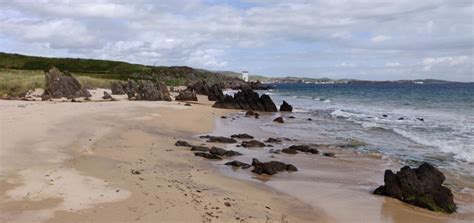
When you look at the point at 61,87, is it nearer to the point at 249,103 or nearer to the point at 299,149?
Result: the point at 249,103

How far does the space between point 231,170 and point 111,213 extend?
6978 millimetres

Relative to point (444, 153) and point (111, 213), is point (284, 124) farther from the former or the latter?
point (111, 213)

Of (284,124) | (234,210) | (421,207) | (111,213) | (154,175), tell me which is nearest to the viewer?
(111,213)

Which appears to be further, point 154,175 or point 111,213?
point 154,175

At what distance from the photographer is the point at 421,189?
12.7m

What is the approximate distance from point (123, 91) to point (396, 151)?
142ft

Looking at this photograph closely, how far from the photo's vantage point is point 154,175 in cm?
1374

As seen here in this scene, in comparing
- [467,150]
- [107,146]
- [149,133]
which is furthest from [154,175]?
[467,150]

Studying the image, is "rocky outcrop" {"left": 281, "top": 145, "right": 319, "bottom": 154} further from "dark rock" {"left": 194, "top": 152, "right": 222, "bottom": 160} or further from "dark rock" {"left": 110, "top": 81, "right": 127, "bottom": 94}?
"dark rock" {"left": 110, "top": 81, "right": 127, "bottom": 94}

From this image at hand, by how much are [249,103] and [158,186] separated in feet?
124

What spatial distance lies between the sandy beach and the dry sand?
0.8 inches

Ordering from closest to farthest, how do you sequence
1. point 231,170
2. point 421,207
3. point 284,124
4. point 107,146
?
point 421,207 → point 231,170 → point 107,146 → point 284,124

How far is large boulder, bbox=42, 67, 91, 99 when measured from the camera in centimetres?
4553

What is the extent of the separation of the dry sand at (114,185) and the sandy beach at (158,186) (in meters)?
0.02
